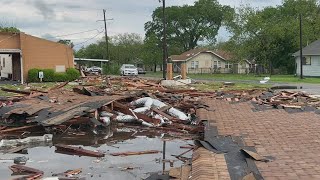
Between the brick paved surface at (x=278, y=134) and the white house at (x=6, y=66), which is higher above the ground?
the white house at (x=6, y=66)

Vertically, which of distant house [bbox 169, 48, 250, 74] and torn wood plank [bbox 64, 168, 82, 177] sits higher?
distant house [bbox 169, 48, 250, 74]

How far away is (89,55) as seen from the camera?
117 m

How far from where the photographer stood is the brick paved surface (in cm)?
703

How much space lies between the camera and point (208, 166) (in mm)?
7219

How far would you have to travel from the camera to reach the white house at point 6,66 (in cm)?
5284

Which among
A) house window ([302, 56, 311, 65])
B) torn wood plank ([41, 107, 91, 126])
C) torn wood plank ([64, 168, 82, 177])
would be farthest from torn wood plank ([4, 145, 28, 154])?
house window ([302, 56, 311, 65])

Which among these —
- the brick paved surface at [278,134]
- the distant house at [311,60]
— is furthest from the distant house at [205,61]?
the brick paved surface at [278,134]

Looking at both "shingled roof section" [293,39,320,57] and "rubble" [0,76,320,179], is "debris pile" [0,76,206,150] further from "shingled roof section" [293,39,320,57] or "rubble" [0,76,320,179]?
"shingled roof section" [293,39,320,57]

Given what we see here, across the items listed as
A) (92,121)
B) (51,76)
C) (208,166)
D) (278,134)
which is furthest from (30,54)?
(208,166)

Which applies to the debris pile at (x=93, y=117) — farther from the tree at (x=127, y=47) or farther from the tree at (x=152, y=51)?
the tree at (x=127, y=47)

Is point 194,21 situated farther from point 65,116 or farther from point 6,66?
point 65,116

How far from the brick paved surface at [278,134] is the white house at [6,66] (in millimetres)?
41033

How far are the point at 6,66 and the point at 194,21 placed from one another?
5224cm

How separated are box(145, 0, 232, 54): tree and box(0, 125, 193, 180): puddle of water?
8719 centimetres
